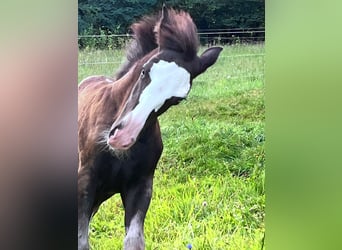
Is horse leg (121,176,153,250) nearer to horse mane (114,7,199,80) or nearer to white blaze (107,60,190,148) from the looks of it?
white blaze (107,60,190,148)

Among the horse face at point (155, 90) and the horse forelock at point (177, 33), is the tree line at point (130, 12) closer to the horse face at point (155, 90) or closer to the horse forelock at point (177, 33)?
the horse forelock at point (177, 33)

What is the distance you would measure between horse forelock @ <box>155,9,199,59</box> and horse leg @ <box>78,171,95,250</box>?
0.62m

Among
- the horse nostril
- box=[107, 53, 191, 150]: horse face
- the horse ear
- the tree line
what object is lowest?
the horse nostril

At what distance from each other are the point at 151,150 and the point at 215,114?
310 millimetres

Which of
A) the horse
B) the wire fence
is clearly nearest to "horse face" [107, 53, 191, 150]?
the horse

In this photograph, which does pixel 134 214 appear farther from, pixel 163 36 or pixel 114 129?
pixel 163 36

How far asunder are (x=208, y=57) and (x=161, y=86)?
9.1 inches

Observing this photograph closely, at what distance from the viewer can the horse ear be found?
6.75 feet

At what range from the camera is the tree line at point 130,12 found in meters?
2.03

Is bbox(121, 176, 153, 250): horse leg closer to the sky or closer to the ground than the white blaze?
closer to the ground
